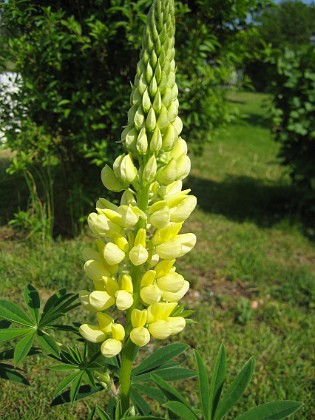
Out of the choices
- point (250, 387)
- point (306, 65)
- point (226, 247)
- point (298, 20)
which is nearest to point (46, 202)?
point (226, 247)

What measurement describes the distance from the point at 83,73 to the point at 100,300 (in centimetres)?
246

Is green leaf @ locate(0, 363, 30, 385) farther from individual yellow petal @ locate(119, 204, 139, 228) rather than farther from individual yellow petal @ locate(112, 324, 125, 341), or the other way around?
individual yellow petal @ locate(119, 204, 139, 228)

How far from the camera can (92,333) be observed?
1.17m

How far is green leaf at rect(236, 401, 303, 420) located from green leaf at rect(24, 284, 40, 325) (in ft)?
2.12

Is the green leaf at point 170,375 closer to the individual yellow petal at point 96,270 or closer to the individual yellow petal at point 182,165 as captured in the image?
the individual yellow petal at point 96,270

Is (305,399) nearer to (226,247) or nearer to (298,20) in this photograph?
(226,247)

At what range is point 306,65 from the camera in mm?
4570

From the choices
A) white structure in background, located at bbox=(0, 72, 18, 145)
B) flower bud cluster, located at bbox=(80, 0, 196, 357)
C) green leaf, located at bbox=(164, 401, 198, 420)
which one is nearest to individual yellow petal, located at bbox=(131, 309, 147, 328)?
flower bud cluster, located at bbox=(80, 0, 196, 357)

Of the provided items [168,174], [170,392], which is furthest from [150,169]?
[170,392]

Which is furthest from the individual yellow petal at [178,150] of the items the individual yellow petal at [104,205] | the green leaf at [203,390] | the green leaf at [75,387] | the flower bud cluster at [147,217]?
the green leaf at [75,387]

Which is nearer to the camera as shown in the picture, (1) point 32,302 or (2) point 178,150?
(2) point 178,150

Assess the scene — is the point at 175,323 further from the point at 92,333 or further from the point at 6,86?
the point at 6,86

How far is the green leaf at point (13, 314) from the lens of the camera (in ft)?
4.23

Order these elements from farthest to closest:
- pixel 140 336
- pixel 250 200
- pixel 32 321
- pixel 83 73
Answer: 1. pixel 250 200
2. pixel 83 73
3. pixel 32 321
4. pixel 140 336
